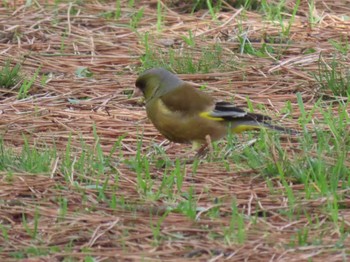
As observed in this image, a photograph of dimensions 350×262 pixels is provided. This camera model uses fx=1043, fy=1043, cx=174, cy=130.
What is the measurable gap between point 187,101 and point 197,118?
137mm

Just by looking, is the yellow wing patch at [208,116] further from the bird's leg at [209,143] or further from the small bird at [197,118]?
the bird's leg at [209,143]

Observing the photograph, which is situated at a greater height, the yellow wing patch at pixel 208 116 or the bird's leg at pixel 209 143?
the yellow wing patch at pixel 208 116

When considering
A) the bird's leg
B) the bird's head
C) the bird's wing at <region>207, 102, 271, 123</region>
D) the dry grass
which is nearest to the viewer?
the dry grass

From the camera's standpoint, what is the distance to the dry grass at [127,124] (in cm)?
480

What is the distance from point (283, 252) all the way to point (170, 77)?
2316mm

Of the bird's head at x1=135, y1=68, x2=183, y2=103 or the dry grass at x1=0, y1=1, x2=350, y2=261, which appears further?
the bird's head at x1=135, y1=68, x2=183, y2=103

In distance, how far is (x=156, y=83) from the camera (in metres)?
6.71

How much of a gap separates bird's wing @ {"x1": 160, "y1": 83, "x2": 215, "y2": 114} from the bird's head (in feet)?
0.35

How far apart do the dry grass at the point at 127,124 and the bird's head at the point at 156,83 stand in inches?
12.0

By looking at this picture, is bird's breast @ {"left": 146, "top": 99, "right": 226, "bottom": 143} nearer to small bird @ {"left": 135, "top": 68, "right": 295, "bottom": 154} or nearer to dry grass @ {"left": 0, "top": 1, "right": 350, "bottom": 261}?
small bird @ {"left": 135, "top": 68, "right": 295, "bottom": 154}

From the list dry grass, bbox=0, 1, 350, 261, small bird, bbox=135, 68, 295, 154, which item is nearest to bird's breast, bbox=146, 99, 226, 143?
Result: small bird, bbox=135, 68, 295, 154

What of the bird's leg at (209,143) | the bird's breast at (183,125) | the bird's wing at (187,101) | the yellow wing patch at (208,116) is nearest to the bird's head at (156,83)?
the bird's wing at (187,101)

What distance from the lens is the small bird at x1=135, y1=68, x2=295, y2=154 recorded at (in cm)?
634

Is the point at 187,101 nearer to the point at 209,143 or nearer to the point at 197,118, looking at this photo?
the point at 197,118
